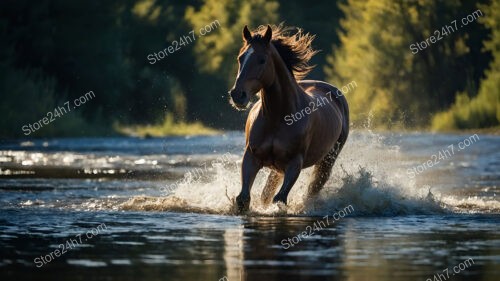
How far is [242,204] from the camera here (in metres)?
13.8

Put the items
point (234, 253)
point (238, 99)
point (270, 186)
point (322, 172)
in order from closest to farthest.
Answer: point (234, 253), point (238, 99), point (270, 186), point (322, 172)

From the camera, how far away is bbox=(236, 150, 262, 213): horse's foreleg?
13.8 meters

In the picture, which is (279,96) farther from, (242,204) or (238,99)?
(242,204)

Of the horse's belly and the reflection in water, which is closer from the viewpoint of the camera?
the reflection in water

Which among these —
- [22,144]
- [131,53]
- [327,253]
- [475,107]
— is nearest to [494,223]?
[327,253]

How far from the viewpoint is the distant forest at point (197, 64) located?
145ft

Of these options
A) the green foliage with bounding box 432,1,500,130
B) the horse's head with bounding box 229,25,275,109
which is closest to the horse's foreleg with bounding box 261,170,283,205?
the horse's head with bounding box 229,25,275,109

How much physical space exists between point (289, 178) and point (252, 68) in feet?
4.43

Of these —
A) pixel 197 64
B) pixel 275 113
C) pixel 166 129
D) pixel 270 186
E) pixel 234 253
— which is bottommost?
pixel 234 253

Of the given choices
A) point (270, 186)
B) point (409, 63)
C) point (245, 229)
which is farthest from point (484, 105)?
point (245, 229)

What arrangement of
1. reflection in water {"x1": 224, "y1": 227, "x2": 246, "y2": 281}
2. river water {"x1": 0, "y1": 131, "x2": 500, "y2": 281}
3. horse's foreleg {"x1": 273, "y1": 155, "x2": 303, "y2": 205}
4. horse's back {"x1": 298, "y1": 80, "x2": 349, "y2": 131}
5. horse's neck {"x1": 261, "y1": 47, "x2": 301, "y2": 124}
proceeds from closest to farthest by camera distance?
reflection in water {"x1": 224, "y1": 227, "x2": 246, "y2": 281}, river water {"x1": 0, "y1": 131, "x2": 500, "y2": 281}, horse's foreleg {"x1": 273, "y1": 155, "x2": 303, "y2": 205}, horse's neck {"x1": 261, "y1": 47, "x2": 301, "y2": 124}, horse's back {"x1": 298, "y1": 80, "x2": 349, "y2": 131}

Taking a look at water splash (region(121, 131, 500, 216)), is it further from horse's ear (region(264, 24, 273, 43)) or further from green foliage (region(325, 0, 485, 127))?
green foliage (region(325, 0, 485, 127))

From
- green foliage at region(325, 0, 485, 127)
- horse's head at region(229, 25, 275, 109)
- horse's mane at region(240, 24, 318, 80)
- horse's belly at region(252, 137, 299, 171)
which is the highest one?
green foliage at region(325, 0, 485, 127)

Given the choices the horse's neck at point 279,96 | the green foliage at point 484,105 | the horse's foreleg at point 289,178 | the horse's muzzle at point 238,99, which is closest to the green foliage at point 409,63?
the green foliage at point 484,105
